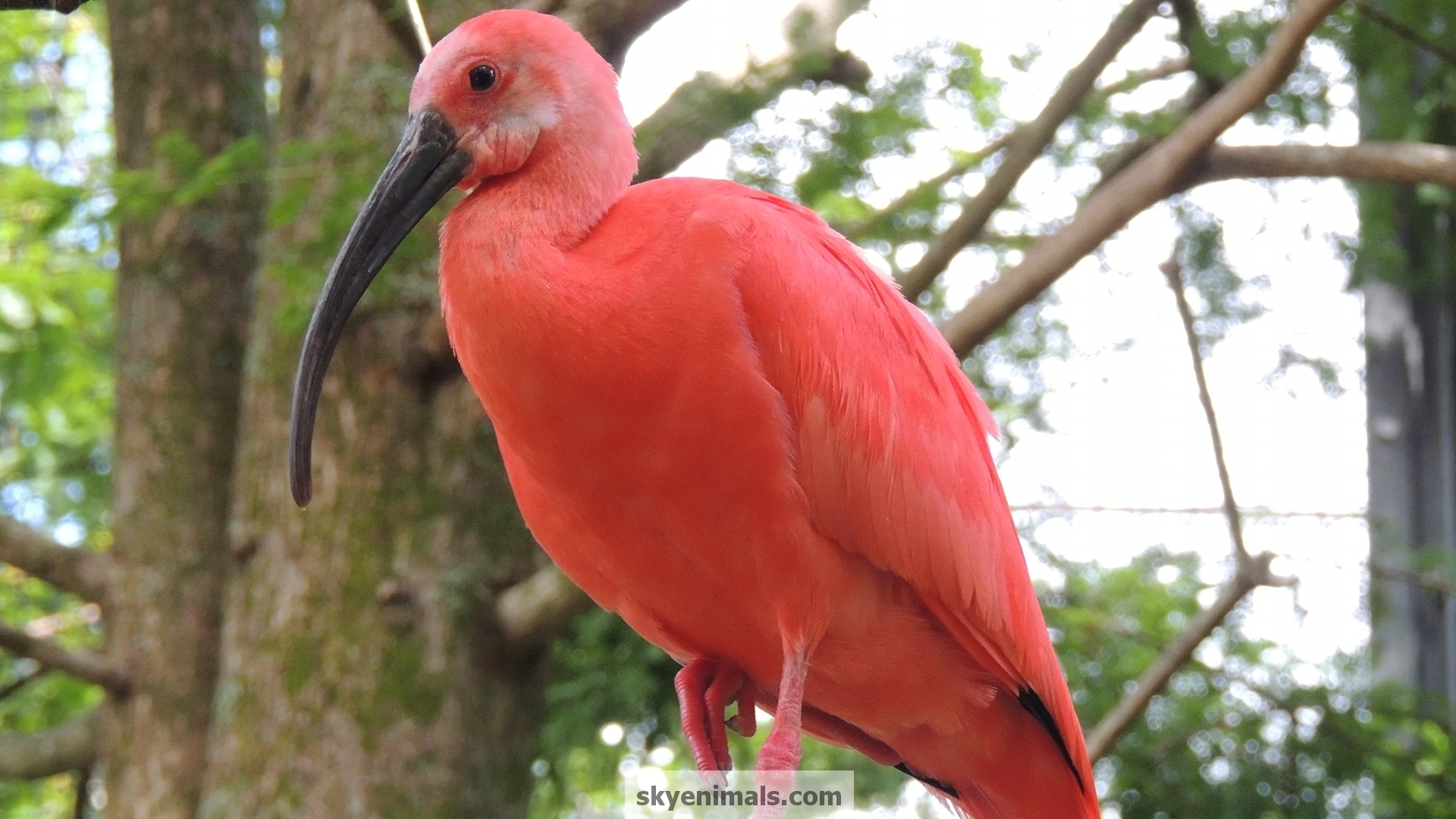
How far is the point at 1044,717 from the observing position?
2.89 m

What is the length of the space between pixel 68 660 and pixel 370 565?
48.3 inches

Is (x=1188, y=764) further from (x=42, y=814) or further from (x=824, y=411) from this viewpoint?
(x=42, y=814)

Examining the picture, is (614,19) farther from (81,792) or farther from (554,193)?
(81,792)

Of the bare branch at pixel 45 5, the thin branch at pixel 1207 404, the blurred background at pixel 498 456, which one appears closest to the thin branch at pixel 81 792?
the blurred background at pixel 498 456

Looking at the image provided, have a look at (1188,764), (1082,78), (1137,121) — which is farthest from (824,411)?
(1137,121)

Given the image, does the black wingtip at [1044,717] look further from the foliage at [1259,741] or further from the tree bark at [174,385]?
the tree bark at [174,385]

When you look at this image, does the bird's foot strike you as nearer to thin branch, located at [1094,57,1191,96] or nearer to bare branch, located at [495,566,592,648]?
bare branch, located at [495,566,592,648]

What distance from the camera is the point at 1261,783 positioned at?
4953 millimetres

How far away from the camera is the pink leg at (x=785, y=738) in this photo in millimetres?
2328

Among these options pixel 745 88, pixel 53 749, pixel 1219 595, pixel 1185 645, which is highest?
pixel 745 88

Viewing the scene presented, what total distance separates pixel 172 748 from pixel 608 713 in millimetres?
1746

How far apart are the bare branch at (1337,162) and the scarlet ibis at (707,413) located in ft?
6.23

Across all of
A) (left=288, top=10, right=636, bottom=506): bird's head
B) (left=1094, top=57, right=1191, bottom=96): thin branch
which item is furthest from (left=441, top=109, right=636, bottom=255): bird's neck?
(left=1094, top=57, right=1191, bottom=96): thin branch

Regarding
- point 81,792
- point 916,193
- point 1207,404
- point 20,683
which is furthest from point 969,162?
point 81,792
